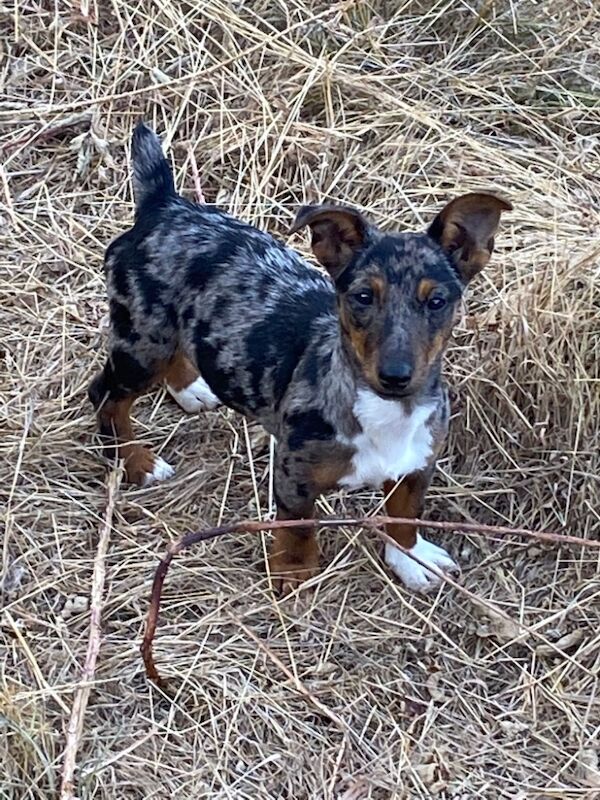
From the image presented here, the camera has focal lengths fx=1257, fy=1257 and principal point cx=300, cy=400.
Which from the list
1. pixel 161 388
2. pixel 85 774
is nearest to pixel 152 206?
pixel 161 388

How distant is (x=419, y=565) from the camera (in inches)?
175

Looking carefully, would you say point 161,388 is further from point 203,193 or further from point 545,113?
point 545,113

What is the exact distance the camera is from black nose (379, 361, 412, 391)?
11.7 ft

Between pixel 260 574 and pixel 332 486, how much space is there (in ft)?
1.81

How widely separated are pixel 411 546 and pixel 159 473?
1025 millimetres

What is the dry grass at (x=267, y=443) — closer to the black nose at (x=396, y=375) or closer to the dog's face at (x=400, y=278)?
the dog's face at (x=400, y=278)

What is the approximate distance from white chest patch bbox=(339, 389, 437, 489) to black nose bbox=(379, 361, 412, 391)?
29cm

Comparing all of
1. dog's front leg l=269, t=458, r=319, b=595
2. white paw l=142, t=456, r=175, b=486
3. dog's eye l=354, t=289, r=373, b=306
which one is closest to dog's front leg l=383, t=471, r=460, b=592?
dog's front leg l=269, t=458, r=319, b=595

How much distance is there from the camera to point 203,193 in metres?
5.85

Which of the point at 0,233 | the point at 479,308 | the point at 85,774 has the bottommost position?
the point at 85,774

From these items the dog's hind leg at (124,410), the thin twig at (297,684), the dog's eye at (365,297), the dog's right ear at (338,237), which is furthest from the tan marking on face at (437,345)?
the dog's hind leg at (124,410)

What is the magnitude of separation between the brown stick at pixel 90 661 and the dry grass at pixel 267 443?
0.15 feet

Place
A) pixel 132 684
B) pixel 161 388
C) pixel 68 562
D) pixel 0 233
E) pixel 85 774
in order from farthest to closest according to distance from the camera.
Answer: pixel 0 233 < pixel 161 388 < pixel 68 562 < pixel 132 684 < pixel 85 774

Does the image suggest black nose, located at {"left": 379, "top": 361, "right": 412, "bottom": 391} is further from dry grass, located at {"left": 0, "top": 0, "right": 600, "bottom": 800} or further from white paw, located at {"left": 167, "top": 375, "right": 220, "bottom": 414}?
white paw, located at {"left": 167, "top": 375, "right": 220, "bottom": 414}
